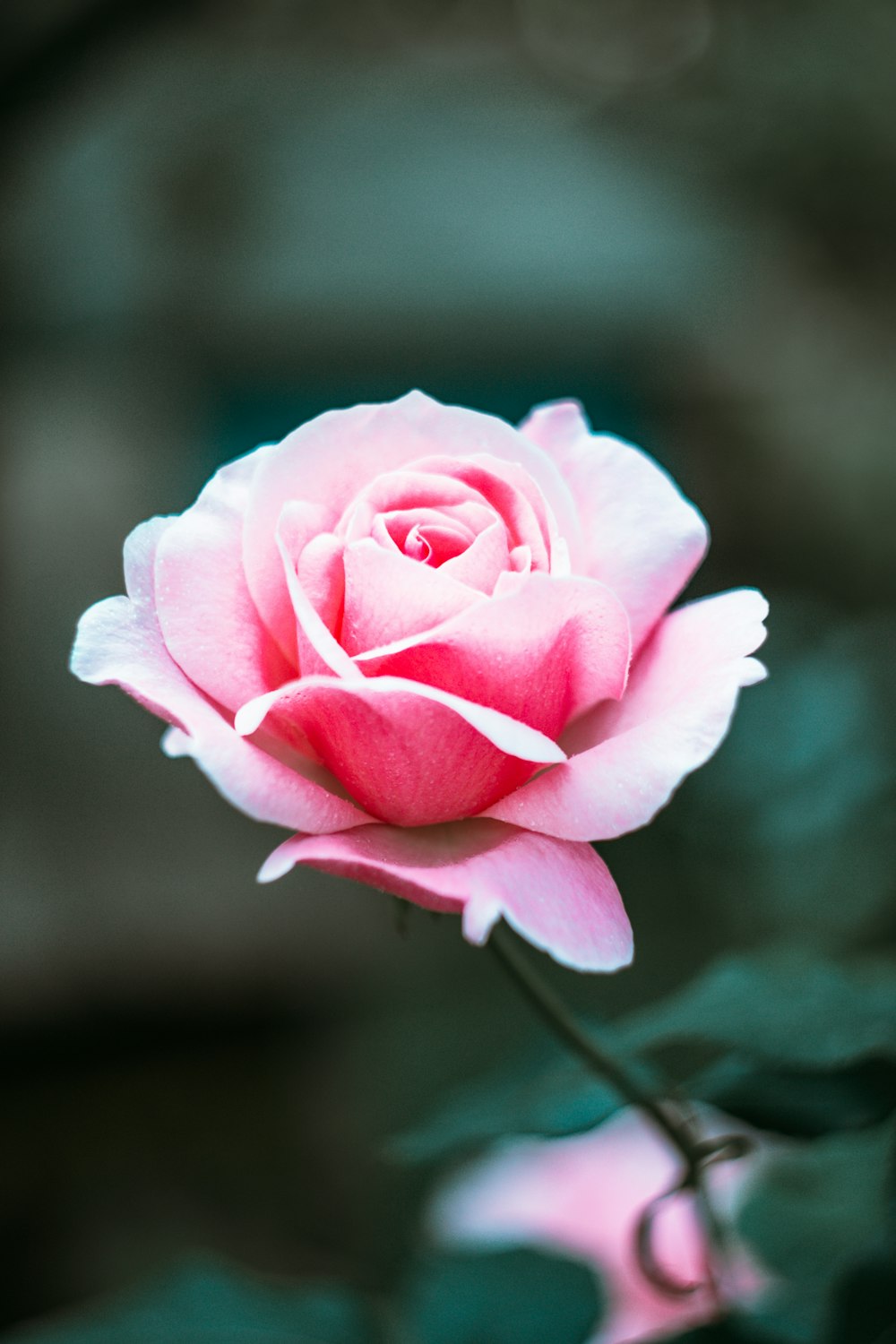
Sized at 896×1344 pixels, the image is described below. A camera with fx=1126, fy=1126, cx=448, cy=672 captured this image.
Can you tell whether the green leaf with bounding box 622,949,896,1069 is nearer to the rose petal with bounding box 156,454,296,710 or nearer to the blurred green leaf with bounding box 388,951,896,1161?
the blurred green leaf with bounding box 388,951,896,1161

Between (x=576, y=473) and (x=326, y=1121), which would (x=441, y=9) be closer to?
(x=326, y=1121)

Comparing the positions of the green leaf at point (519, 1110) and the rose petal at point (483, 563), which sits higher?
the rose petal at point (483, 563)

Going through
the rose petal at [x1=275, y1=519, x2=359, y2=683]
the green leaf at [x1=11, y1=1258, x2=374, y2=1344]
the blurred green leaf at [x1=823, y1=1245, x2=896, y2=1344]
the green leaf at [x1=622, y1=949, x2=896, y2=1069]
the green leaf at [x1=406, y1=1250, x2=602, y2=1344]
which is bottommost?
the green leaf at [x1=406, y1=1250, x2=602, y2=1344]

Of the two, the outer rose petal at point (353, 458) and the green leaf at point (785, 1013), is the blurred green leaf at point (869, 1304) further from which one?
the outer rose petal at point (353, 458)

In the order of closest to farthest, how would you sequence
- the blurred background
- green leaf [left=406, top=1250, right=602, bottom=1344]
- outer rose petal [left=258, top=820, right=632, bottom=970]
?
outer rose petal [left=258, top=820, right=632, bottom=970] < green leaf [left=406, top=1250, right=602, bottom=1344] < the blurred background

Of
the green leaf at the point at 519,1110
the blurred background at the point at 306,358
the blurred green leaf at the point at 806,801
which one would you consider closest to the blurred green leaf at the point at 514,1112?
the green leaf at the point at 519,1110

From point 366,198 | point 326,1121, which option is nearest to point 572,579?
point 326,1121

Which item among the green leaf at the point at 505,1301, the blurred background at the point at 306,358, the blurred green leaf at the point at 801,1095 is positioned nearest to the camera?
the blurred green leaf at the point at 801,1095

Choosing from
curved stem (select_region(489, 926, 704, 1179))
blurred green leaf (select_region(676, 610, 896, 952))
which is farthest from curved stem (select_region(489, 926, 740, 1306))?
blurred green leaf (select_region(676, 610, 896, 952))
